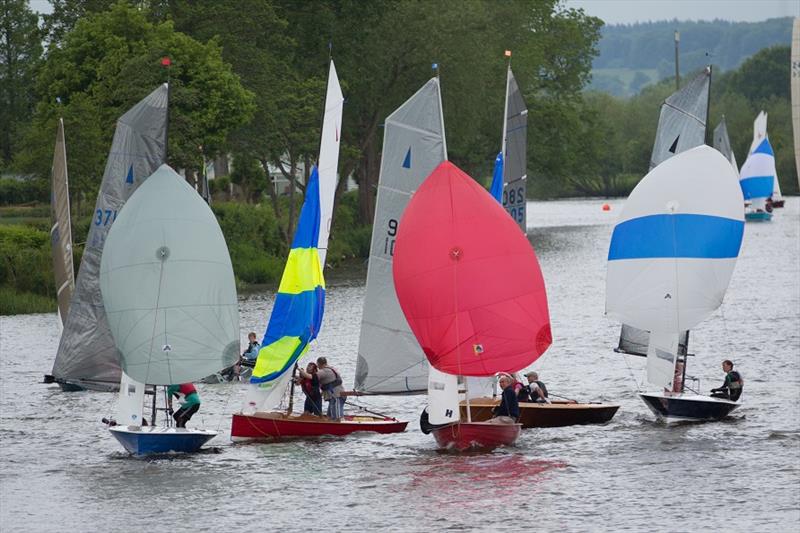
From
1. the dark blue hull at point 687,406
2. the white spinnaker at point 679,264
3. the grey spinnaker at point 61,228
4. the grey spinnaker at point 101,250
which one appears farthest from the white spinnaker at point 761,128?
the grey spinnaker at point 101,250

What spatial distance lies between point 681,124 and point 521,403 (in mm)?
8158

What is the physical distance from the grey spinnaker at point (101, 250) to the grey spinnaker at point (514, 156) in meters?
9.66

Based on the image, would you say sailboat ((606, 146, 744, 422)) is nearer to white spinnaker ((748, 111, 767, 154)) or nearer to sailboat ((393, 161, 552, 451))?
sailboat ((393, 161, 552, 451))

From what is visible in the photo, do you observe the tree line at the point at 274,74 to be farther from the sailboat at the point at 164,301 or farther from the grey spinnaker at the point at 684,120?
the grey spinnaker at the point at 684,120

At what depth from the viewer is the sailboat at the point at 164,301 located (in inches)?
1126

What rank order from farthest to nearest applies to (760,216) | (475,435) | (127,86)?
1. (760,216)
2. (127,86)
3. (475,435)

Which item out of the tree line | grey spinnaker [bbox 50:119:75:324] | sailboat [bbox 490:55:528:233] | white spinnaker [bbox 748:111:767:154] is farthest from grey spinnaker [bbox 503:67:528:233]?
white spinnaker [bbox 748:111:767:154]

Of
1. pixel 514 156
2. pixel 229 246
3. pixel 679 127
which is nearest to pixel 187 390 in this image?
pixel 514 156

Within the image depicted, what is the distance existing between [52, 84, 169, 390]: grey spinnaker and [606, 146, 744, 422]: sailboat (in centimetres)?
1071

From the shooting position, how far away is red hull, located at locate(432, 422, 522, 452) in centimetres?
2894

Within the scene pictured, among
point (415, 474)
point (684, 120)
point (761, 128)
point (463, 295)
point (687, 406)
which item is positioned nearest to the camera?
point (415, 474)

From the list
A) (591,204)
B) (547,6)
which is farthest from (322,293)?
(591,204)

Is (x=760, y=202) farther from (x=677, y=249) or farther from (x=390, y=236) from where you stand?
(x=390, y=236)

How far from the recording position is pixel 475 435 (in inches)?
1146
